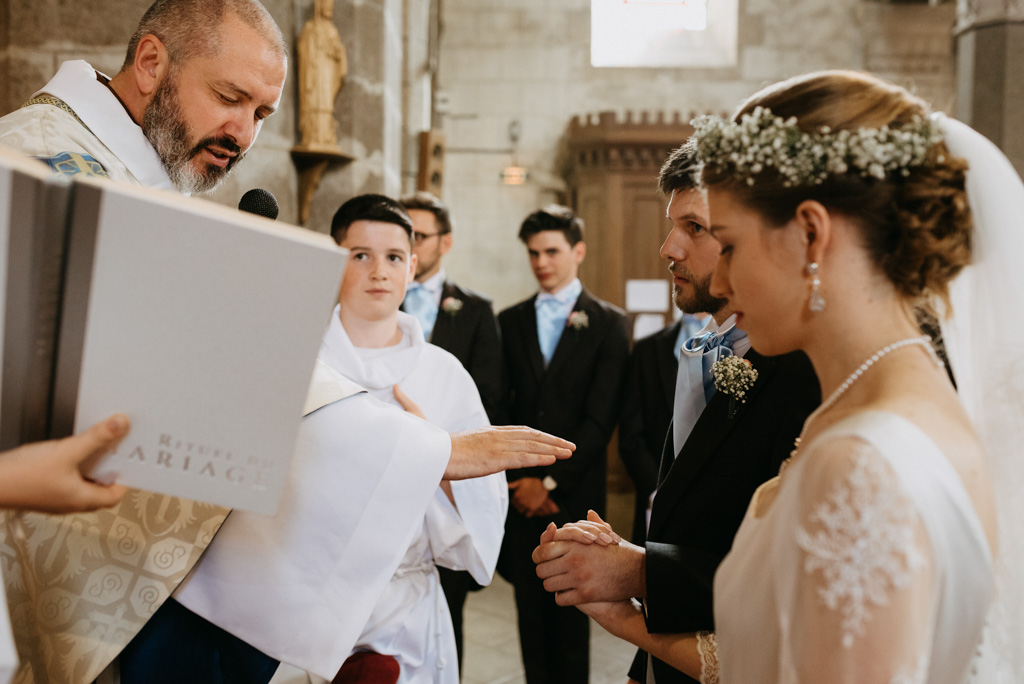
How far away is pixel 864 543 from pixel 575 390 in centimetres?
310

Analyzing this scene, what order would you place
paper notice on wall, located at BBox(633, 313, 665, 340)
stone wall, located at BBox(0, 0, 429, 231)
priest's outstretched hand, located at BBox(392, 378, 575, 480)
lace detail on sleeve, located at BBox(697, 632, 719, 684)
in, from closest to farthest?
1. lace detail on sleeve, located at BBox(697, 632, 719, 684)
2. priest's outstretched hand, located at BBox(392, 378, 575, 480)
3. stone wall, located at BBox(0, 0, 429, 231)
4. paper notice on wall, located at BBox(633, 313, 665, 340)

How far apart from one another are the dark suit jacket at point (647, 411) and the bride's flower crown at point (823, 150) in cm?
304

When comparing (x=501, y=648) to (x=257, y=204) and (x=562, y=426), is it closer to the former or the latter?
(x=562, y=426)

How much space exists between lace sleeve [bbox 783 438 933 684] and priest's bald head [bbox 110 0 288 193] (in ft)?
5.63

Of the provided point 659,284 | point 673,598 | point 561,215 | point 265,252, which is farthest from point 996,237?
point 659,284

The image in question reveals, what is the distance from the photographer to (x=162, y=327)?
3.83 feet

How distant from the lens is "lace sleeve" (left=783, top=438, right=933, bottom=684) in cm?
96

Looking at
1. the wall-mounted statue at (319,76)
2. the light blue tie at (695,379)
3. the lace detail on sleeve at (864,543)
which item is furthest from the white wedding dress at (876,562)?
the wall-mounted statue at (319,76)

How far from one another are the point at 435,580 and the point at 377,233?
44.5 inches

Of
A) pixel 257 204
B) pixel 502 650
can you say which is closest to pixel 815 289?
pixel 257 204

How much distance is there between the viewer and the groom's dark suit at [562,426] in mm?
3752

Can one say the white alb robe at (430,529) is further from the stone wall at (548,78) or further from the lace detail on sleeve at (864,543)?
the stone wall at (548,78)

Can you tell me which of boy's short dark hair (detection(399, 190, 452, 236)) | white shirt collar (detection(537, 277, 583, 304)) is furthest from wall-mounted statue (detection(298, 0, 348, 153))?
white shirt collar (detection(537, 277, 583, 304))

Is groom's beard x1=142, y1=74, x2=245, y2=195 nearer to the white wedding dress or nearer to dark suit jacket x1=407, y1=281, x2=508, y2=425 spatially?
the white wedding dress
